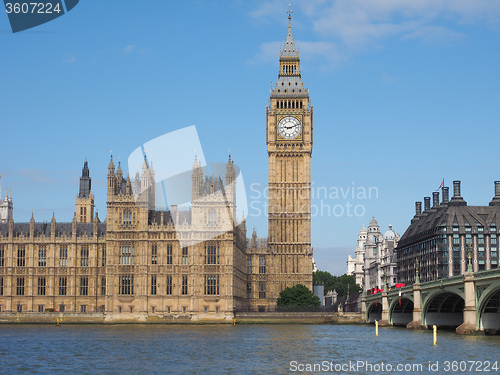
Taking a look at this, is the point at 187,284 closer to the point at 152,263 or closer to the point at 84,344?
the point at 152,263

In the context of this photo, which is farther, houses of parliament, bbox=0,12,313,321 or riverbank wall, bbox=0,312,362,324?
houses of parliament, bbox=0,12,313,321

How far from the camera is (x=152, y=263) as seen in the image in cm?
12538

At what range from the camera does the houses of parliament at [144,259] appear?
410ft

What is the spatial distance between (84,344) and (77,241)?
188ft

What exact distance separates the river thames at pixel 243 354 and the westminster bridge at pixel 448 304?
298 cm

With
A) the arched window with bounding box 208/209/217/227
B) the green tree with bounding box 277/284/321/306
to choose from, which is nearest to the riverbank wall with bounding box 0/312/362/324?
the green tree with bounding box 277/284/321/306

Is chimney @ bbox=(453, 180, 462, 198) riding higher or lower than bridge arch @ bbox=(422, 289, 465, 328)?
higher

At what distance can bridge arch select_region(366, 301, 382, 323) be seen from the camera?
453 feet

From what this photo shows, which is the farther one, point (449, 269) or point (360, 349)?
point (449, 269)

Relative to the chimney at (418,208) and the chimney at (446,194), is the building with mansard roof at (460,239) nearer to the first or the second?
the chimney at (446,194)

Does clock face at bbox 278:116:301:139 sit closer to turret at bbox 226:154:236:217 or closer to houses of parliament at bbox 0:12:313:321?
houses of parliament at bbox 0:12:313:321

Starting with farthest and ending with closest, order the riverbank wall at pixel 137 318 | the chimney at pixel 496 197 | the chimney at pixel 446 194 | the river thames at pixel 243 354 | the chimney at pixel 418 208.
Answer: the chimney at pixel 418 208, the chimney at pixel 446 194, the chimney at pixel 496 197, the riverbank wall at pixel 137 318, the river thames at pixel 243 354

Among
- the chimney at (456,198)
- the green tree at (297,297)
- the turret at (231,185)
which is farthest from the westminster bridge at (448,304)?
the chimney at (456,198)

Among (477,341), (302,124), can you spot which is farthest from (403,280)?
(477,341)
